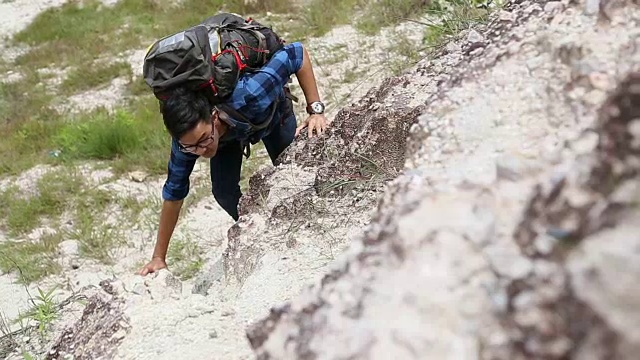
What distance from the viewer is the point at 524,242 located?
0.84 meters

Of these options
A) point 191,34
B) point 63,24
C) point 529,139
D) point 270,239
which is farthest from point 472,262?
point 63,24

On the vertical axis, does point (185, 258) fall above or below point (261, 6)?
above

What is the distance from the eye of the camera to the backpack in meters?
2.16

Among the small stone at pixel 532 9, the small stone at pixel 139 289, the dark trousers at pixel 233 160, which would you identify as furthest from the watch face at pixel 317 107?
the small stone at pixel 532 9

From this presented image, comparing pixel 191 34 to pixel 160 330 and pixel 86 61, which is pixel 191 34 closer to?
pixel 160 330

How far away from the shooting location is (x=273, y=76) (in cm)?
243

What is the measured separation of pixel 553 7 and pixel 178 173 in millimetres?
1527

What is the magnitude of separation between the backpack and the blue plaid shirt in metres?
0.04

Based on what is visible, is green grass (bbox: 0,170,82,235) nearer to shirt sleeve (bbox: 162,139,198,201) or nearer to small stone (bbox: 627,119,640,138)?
shirt sleeve (bbox: 162,139,198,201)

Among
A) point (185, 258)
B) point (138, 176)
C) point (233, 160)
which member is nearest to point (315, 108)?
point (233, 160)

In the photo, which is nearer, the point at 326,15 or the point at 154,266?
the point at 154,266

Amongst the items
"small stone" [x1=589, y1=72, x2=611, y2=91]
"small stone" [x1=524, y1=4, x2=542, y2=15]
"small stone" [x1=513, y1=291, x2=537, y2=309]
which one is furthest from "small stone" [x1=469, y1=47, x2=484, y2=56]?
"small stone" [x1=513, y1=291, x2=537, y2=309]

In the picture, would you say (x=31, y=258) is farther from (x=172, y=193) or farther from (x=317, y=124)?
(x=317, y=124)

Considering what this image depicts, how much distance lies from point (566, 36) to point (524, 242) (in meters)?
0.52
